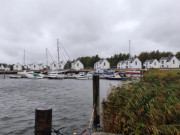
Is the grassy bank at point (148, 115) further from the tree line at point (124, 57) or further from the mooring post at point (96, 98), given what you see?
the tree line at point (124, 57)

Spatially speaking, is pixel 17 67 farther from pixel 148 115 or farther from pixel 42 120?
pixel 148 115

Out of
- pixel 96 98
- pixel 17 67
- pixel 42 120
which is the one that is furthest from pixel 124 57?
pixel 42 120

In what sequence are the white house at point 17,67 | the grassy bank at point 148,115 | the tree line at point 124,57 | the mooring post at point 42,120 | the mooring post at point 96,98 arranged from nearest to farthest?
the mooring post at point 42,120, the grassy bank at point 148,115, the mooring post at point 96,98, the tree line at point 124,57, the white house at point 17,67

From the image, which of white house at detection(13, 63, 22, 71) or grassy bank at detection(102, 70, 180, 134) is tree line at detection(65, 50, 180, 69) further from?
Result: grassy bank at detection(102, 70, 180, 134)

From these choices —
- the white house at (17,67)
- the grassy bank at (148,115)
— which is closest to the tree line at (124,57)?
the white house at (17,67)

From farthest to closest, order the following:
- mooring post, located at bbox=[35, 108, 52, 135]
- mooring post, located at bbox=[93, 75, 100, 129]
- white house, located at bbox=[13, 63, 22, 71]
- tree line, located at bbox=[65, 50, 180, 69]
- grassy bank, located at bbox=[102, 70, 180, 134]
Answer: white house, located at bbox=[13, 63, 22, 71] → tree line, located at bbox=[65, 50, 180, 69] → mooring post, located at bbox=[93, 75, 100, 129] → grassy bank, located at bbox=[102, 70, 180, 134] → mooring post, located at bbox=[35, 108, 52, 135]

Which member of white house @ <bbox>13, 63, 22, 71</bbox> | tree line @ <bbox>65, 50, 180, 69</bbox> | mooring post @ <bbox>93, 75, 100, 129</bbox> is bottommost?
mooring post @ <bbox>93, 75, 100, 129</bbox>

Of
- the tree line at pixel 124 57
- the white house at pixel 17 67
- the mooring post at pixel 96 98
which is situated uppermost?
the tree line at pixel 124 57

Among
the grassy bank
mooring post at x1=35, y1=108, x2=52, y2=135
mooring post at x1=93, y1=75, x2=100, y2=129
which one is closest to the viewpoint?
mooring post at x1=35, y1=108, x2=52, y2=135

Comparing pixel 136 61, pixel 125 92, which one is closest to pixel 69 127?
pixel 125 92

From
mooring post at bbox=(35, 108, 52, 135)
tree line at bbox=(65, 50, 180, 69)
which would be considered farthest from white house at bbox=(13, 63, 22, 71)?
mooring post at bbox=(35, 108, 52, 135)

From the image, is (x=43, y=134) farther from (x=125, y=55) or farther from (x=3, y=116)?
(x=125, y=55)

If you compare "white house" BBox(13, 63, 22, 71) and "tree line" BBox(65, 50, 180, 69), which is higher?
"tree line" BBox(65, 50, 180, 69)

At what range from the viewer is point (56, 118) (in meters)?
11.0
